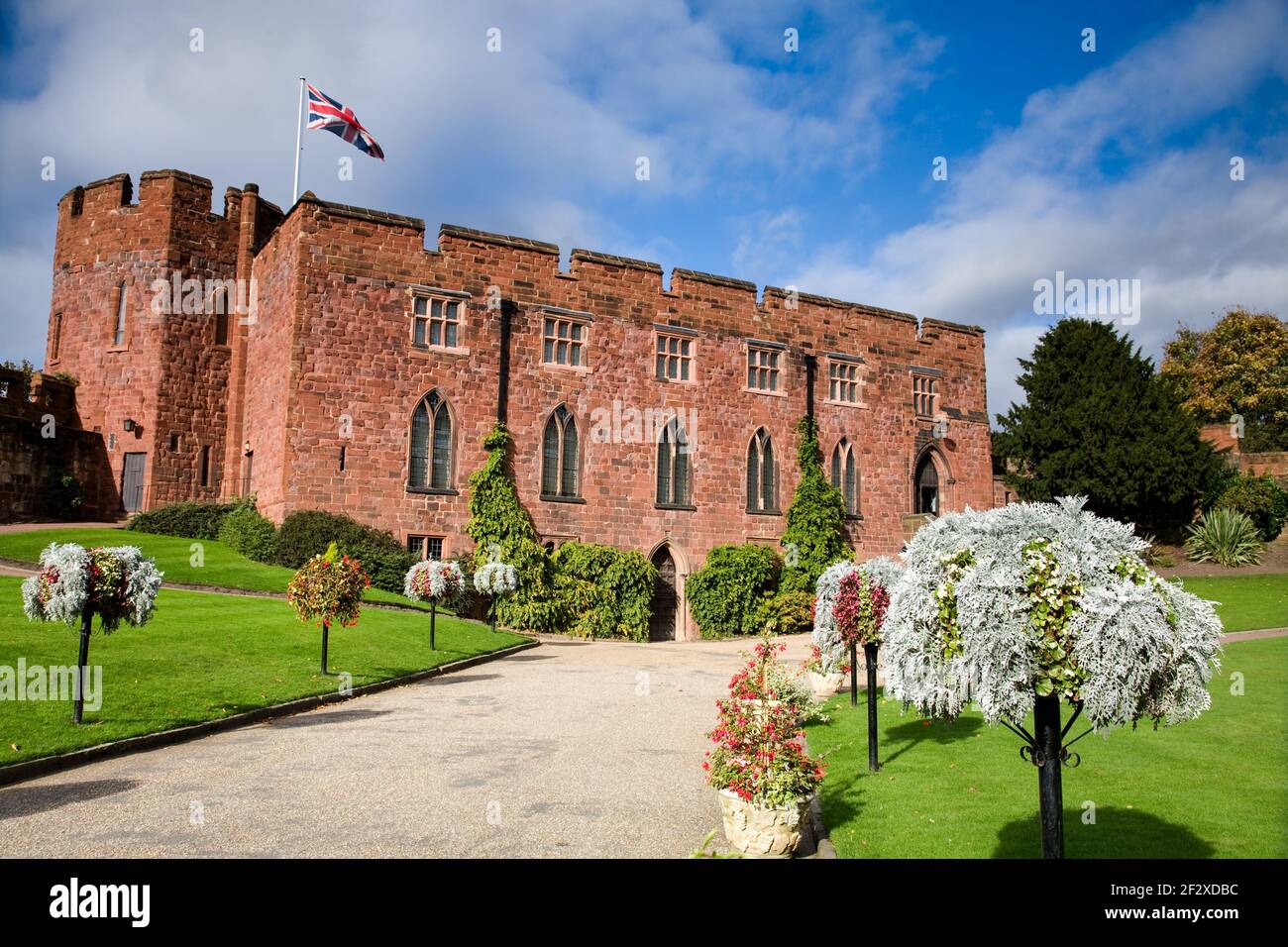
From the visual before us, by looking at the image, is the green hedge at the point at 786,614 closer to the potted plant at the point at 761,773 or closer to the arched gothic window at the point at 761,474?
the arched gothic window at the point at 761,474

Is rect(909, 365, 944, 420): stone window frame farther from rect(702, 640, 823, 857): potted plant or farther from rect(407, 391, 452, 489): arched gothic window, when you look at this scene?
rect(702, 640, 823, 857): potted plant

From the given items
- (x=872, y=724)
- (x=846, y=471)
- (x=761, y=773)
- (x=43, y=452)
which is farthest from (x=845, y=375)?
(x=761, y=773)

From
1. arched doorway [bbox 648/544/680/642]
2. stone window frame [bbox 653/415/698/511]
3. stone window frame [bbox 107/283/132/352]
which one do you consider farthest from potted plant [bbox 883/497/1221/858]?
stone window frame [bbox 107/283/132/352]

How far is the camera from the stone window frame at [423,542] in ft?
89.7

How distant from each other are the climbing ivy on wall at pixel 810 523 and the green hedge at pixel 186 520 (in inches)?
736

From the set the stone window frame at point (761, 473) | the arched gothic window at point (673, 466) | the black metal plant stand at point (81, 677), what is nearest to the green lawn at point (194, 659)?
the black metal plant stand at point (81, 677)

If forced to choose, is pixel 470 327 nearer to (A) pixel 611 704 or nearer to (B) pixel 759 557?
(B) pixel 759 557

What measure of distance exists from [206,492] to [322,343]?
→ 9.42 metres

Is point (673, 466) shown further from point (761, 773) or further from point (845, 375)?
point (761, 773)

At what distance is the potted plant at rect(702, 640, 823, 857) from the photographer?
721 cm

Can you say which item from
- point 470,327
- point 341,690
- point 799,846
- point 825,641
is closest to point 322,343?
point 470,327

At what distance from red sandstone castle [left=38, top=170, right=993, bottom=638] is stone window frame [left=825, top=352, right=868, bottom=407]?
0.27 feet

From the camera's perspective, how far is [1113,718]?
17.5 ft
